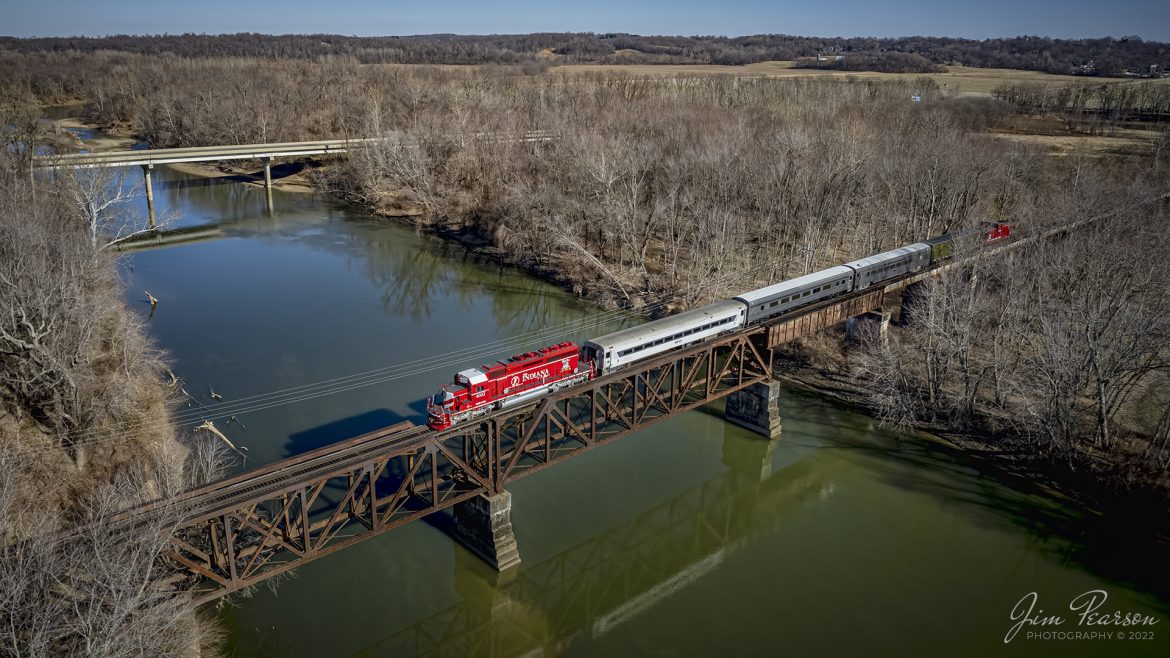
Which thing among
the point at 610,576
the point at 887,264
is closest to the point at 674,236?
the point at 887,264

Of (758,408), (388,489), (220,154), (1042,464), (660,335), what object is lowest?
(1042,464)

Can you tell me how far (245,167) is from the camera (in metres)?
114

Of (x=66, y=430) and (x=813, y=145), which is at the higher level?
(x=813, y=145)

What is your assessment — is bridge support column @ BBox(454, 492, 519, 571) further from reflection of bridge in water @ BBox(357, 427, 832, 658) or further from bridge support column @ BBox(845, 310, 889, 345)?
bridge support column @ BBox(845, 310, 889, 345)

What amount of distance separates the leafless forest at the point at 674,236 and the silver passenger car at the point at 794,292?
14.7 feet

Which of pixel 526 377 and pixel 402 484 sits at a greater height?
pixel 526 377

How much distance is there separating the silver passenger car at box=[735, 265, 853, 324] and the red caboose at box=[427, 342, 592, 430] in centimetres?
1099

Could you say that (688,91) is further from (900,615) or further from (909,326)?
(900,615)

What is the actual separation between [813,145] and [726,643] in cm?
5073

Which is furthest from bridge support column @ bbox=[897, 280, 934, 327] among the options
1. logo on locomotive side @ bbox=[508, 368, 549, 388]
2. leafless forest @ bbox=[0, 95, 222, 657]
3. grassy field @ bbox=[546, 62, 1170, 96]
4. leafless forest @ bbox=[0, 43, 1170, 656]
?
grassy field @ bbox=[546, 62, 1170, 96]

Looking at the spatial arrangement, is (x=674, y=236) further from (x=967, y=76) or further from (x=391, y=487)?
(x=967, y=76)

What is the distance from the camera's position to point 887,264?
47688 mm

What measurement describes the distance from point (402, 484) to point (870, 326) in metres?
32.3

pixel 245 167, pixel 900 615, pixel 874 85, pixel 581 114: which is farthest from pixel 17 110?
pixel 874 85
